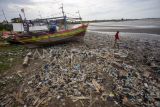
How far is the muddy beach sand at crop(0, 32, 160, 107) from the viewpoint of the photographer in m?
8.13

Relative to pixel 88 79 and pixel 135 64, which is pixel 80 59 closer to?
pixel 88 79

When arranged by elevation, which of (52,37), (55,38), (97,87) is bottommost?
(97,87)

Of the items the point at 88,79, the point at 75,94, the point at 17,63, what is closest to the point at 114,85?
the point at 88,79

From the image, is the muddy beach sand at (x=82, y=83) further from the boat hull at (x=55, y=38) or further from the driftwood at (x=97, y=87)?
the boat hull at (x=55, y=38)

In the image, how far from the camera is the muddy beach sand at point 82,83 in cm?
813

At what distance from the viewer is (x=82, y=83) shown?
937 cm

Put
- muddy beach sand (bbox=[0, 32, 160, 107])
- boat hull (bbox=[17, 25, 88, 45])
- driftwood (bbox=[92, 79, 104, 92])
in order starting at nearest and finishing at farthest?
muddy beach sand (bbox=[0, 32, 160, 107])
driftwood (bbox=[92, 79, 104, 92])
boat hull (bbox=[17, 25, 88, 45])

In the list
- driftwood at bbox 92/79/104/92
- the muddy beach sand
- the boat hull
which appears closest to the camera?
the muddy beach sand

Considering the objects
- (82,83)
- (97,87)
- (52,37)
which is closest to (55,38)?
(52,37)

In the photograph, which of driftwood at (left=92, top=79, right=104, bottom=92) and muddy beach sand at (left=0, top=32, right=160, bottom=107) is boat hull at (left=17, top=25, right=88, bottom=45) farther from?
driftwood at (left=92, top=79, right=104, bottom=92)

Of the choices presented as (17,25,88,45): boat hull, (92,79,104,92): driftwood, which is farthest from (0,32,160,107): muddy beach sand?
(17,25,88,45): boat hull

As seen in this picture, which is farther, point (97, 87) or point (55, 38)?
point (55, 38)

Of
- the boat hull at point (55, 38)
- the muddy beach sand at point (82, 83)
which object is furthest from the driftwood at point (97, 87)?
the boat hull at point (55, 38)

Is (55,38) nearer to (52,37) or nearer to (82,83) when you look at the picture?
(52,37)
